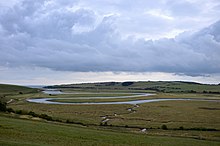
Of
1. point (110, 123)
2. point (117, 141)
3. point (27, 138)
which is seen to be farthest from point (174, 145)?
point (110, 123)

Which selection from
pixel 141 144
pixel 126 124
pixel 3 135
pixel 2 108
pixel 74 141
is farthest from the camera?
pixel 126 124

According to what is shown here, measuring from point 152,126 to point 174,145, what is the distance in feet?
78.3

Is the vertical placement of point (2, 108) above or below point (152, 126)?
above

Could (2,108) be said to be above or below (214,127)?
above

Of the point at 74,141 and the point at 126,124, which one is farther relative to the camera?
the point at 126,124

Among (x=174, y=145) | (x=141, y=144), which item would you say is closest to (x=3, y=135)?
(x=141, y=144)

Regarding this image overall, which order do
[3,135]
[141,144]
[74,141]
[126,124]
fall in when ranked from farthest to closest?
1. [126,124]
2. [141,144]
3. [74,141]
4. [3,135]

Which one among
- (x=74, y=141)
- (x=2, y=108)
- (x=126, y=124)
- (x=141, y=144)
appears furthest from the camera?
(x=126, y=124)

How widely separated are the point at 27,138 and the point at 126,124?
31732 mm

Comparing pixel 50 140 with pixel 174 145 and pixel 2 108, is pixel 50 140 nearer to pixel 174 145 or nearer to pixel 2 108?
pixel 174 145

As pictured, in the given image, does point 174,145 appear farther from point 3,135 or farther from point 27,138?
point 3,135

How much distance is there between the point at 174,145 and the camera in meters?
29.0

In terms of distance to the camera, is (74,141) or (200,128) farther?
(200,128)

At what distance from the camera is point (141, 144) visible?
28.5 m
